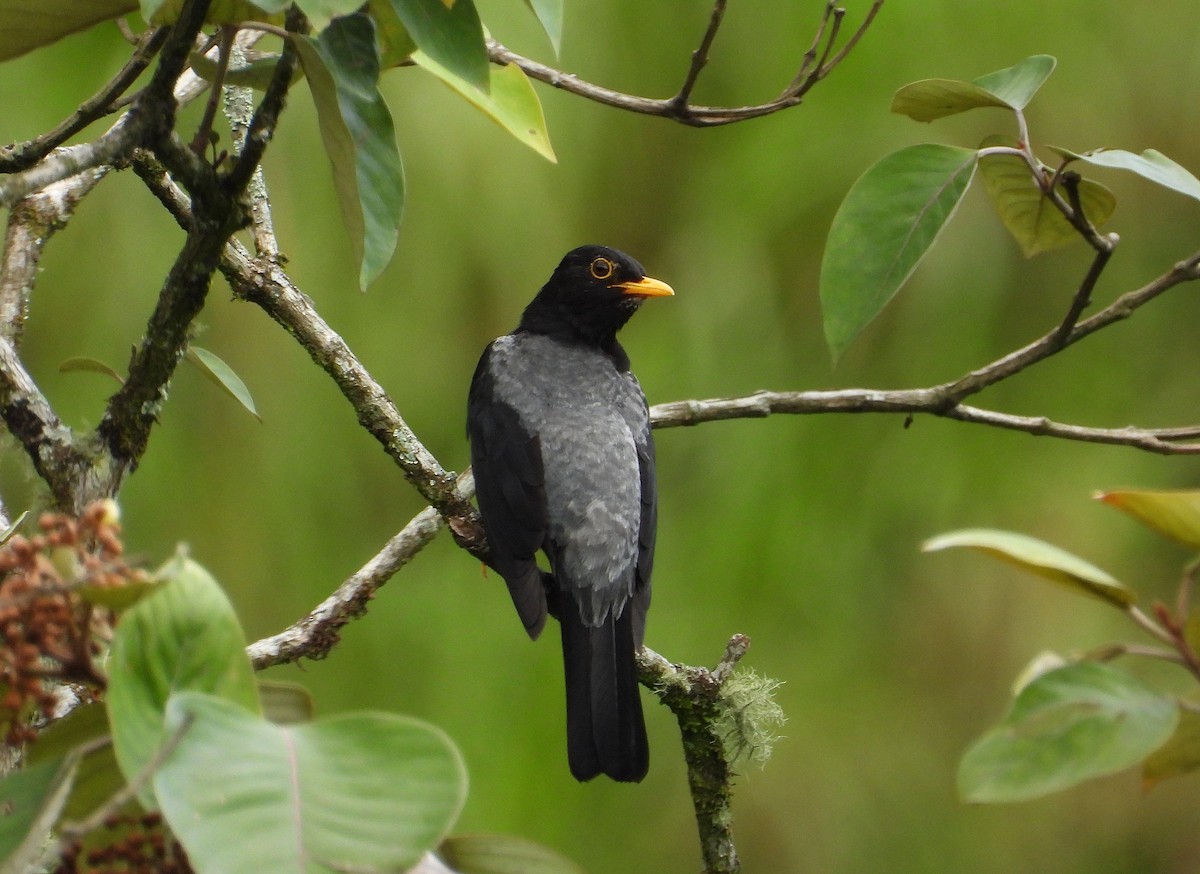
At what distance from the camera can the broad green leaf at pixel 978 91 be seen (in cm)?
189

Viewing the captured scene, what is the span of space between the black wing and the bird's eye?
1.80 feet

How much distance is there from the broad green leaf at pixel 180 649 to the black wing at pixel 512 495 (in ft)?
6.31

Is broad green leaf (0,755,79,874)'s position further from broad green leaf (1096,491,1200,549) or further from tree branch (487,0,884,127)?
tree branch (487,0,884,127)

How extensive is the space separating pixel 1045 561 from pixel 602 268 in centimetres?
277

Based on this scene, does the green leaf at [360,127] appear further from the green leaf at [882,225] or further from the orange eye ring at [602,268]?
the orange eye ring at [602,268]

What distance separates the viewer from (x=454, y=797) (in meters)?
0.94

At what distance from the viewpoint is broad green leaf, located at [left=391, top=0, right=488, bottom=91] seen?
4.38ft

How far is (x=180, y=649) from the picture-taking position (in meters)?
1.08

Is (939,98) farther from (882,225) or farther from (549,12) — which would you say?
(549,12)

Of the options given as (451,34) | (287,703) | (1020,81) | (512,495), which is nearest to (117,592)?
(287,703)

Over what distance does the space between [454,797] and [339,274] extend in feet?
15.6

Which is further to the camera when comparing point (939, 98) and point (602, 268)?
point (602, 268)

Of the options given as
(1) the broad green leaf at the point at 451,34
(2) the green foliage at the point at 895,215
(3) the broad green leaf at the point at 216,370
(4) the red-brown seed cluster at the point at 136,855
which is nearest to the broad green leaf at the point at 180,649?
(4) the red-brown seed cluster at the point at 136,855

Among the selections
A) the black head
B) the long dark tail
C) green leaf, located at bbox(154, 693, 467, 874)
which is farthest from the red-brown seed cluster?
the black head
